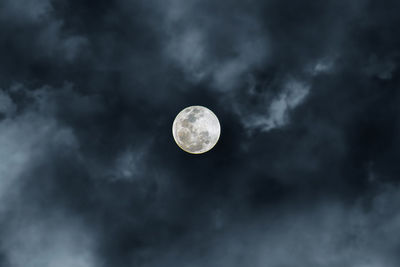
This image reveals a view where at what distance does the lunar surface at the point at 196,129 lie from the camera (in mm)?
62125

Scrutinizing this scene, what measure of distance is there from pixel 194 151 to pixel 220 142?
29000mm

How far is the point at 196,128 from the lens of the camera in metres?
62.0

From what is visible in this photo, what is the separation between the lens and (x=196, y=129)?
204 ft

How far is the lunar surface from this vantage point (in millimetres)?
A: 62125

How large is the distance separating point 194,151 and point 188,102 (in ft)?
90.8

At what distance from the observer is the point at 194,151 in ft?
212

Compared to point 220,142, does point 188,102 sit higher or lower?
higher

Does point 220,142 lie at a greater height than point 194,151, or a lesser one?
greater

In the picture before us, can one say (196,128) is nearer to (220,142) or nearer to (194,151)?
(194,151)

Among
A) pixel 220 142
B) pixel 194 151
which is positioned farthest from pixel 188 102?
pixel 194 151

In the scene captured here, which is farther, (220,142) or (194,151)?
(220,142)

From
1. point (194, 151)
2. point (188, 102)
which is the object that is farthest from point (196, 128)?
point (188, 102)

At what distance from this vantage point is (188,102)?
8988 centimetres

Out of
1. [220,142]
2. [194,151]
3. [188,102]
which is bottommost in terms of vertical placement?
[194,151]
